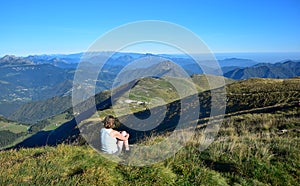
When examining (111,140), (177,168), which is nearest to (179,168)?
(177,168)

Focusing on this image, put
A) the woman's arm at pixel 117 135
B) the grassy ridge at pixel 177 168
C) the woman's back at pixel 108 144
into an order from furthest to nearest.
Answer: the woman's arm at pixel 117 135 < the woman's back at pixel 108 144 < the grassy ridge at pixel 177 168

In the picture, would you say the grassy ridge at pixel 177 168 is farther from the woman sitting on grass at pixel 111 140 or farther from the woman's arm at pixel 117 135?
the woman's arm at pixel 117 135

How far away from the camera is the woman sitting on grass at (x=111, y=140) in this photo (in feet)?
37.6

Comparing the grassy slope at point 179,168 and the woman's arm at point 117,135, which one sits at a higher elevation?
the woman's arm at point 117,135

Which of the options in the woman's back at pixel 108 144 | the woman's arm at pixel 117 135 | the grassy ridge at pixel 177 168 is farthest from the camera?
the woman's arm at pixel 117 135

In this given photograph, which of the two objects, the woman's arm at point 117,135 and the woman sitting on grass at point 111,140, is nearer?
the woman sitting on grass at point 111,140

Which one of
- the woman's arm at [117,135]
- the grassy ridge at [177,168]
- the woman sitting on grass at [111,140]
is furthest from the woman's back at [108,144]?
the grassy ridge at [177,168]

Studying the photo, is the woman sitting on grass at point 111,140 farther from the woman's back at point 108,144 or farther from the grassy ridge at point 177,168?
the grassy ridge at point 177,168

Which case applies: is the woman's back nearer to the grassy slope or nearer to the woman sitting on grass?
the woman sitting on grass

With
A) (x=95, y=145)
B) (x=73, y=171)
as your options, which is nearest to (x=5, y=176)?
(x=73, y=171)

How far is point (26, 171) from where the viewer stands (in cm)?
872

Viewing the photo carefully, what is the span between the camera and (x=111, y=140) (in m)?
11.5

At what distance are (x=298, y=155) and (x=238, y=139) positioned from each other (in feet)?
10.0

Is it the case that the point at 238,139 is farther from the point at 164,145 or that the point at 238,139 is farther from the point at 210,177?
the point at 210,177
